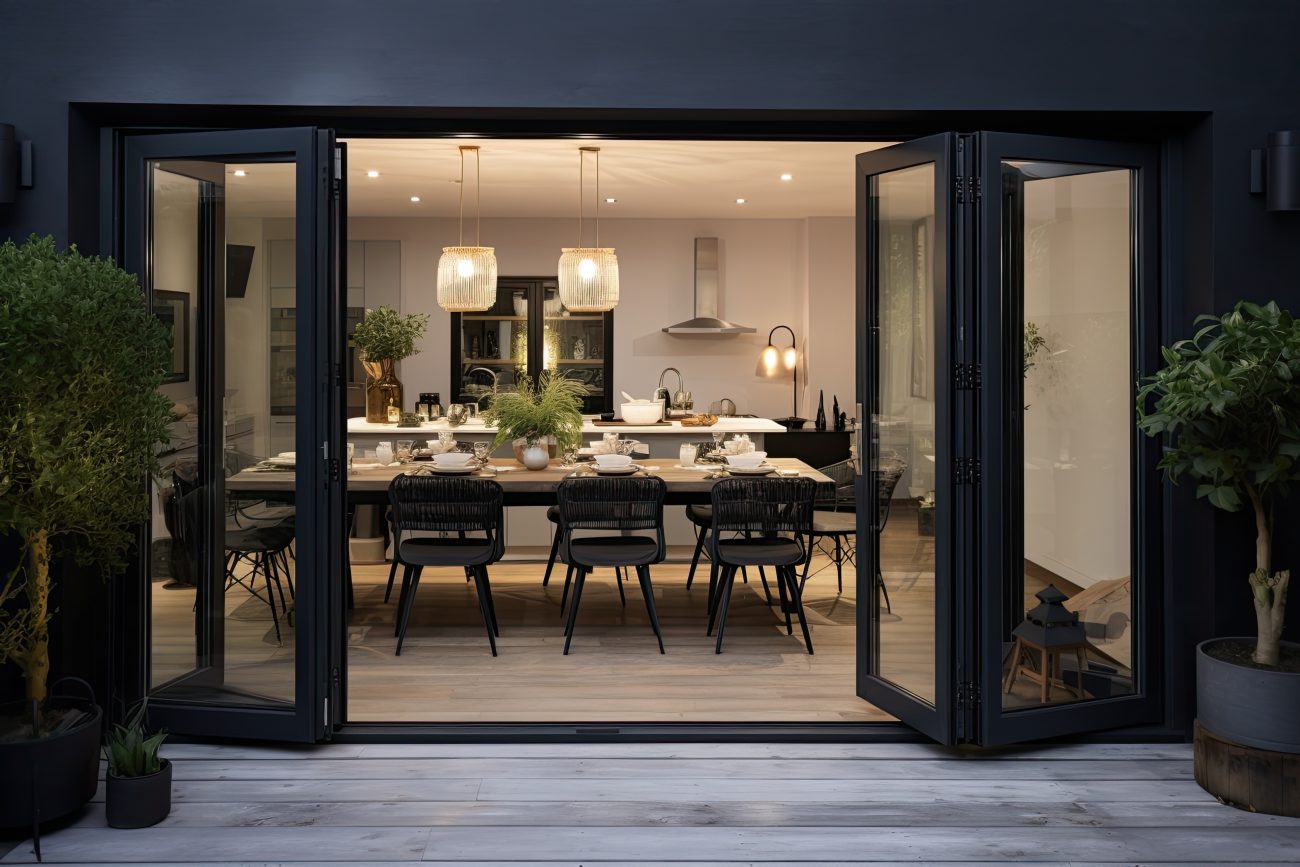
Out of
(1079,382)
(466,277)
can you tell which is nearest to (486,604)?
(466,277)

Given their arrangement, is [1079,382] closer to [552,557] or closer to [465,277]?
[552,557]

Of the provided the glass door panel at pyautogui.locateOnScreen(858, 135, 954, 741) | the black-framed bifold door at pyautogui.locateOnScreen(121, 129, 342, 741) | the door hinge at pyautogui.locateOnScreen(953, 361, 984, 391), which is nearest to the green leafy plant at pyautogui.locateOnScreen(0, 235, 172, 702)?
the black-framed bifold door at pyautogui.locateOnScreen(121, 129, 342, 741)

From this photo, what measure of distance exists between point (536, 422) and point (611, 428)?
5.68 feet

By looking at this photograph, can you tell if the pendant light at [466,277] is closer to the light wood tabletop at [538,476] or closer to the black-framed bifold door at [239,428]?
the light wood tabletop at [538,476]

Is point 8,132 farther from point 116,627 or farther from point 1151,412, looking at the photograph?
point 1151,412

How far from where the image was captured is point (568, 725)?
14.1 feet

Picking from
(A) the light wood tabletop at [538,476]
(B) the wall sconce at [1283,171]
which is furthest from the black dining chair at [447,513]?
(B) the wall sconce at [1283,171]

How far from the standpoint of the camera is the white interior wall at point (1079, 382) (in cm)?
405

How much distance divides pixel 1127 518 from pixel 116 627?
12.1 feet

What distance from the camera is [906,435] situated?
415 centimetres

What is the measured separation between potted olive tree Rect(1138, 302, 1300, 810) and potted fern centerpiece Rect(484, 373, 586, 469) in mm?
3326

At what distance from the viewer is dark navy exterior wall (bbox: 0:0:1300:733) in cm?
392

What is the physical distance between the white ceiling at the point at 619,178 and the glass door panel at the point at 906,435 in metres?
1.96

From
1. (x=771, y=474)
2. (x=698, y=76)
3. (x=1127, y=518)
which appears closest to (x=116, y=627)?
(x=698, y=76)
